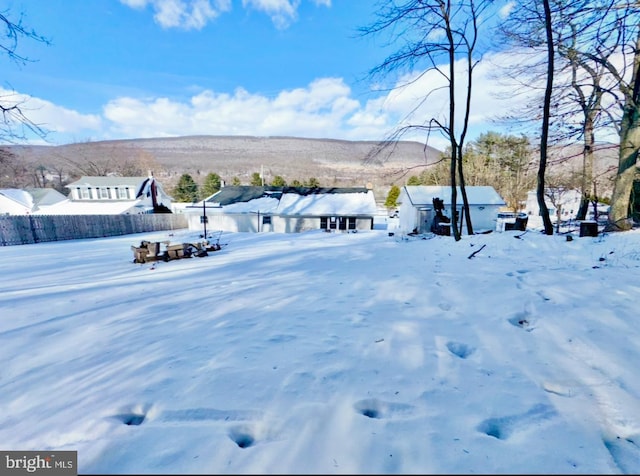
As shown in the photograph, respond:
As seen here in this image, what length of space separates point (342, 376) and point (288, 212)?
17651mm

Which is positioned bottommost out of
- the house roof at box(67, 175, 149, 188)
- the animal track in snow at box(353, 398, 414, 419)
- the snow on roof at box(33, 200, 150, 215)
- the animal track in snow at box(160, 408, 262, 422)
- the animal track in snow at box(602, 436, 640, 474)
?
the animal track in snow at box(602, 436, 640, 474)

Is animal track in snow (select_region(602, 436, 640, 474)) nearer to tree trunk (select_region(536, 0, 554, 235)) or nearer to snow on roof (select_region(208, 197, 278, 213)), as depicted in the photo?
tree trunk (select_region(536, 0, 554, 235))

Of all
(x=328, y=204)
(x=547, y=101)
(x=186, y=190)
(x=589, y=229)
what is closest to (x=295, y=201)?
(x=328, y=204)

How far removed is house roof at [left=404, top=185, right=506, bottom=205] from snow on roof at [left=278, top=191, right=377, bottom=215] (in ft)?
9.72

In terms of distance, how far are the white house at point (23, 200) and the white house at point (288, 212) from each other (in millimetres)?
22732

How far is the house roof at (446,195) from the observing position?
1636cm

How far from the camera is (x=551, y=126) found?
866cm

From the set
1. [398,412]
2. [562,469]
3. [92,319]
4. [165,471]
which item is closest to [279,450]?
[165,471]

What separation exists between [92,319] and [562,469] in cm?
432

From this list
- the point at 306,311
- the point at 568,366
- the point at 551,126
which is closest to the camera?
the point at 568,366

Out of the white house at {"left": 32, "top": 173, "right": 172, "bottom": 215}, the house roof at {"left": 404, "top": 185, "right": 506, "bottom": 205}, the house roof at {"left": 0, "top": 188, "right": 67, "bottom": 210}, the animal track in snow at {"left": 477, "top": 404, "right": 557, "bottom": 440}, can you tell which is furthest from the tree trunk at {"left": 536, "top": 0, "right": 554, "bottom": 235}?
the house roof at {"left": 0, "top": 188, "right": 67, "bottom": 210}

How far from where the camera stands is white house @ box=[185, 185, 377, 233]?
1908 centimetres

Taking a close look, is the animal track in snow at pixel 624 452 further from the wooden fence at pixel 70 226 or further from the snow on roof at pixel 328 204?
the wooden fence at pixel 70 226

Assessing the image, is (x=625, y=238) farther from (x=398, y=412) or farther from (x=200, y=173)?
(x=200, y=173)
